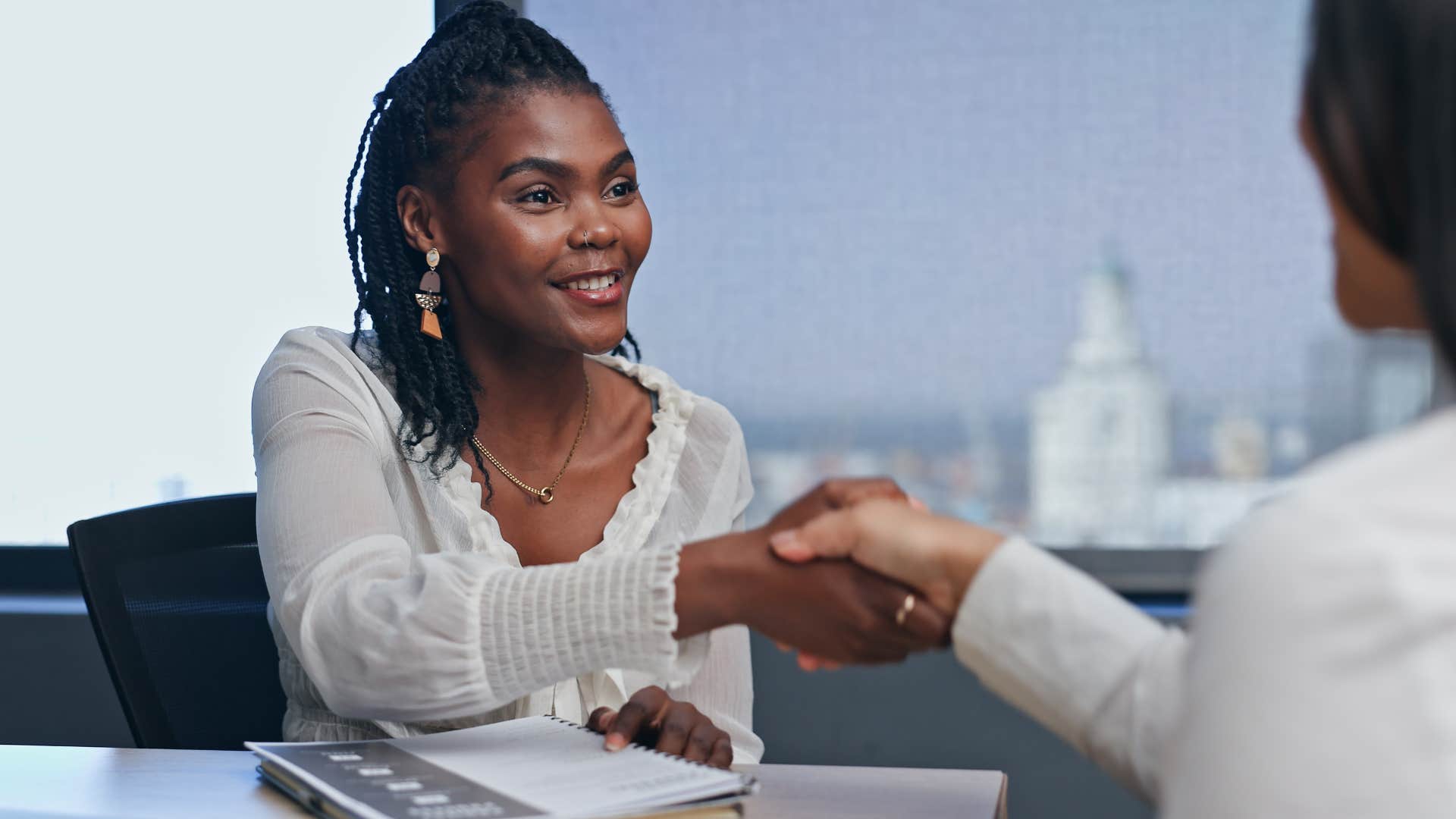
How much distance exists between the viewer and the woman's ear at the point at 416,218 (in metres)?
1.66

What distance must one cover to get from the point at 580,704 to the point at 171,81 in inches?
66.6

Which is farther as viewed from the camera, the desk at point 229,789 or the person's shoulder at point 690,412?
the person's shoulder at point 690,412

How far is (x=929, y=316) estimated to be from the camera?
227cm

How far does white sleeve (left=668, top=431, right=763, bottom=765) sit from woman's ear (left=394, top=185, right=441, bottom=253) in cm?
63

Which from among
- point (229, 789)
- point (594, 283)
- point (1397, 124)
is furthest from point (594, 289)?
point (1397, 124)

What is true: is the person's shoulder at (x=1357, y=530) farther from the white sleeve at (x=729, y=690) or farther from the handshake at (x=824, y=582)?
the white sleeve at (x=729, y=690)

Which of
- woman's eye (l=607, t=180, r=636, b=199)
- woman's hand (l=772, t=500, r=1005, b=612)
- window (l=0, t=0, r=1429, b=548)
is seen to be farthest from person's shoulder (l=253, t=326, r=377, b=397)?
window (l=0, t=0, r=1429, b=548)

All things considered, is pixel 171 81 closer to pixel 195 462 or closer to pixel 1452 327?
pixel 195 462

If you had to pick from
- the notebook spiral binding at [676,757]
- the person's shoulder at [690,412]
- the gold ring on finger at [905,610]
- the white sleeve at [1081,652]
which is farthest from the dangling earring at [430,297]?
the white sleeve at [1081,652]

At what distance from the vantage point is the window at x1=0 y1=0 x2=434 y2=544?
2.50 meters

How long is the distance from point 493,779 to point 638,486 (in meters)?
0.72

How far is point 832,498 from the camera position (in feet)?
3.87

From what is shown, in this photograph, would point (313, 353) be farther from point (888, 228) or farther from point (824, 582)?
point (888, 228)

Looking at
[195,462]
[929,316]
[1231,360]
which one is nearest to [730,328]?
[929,316]
